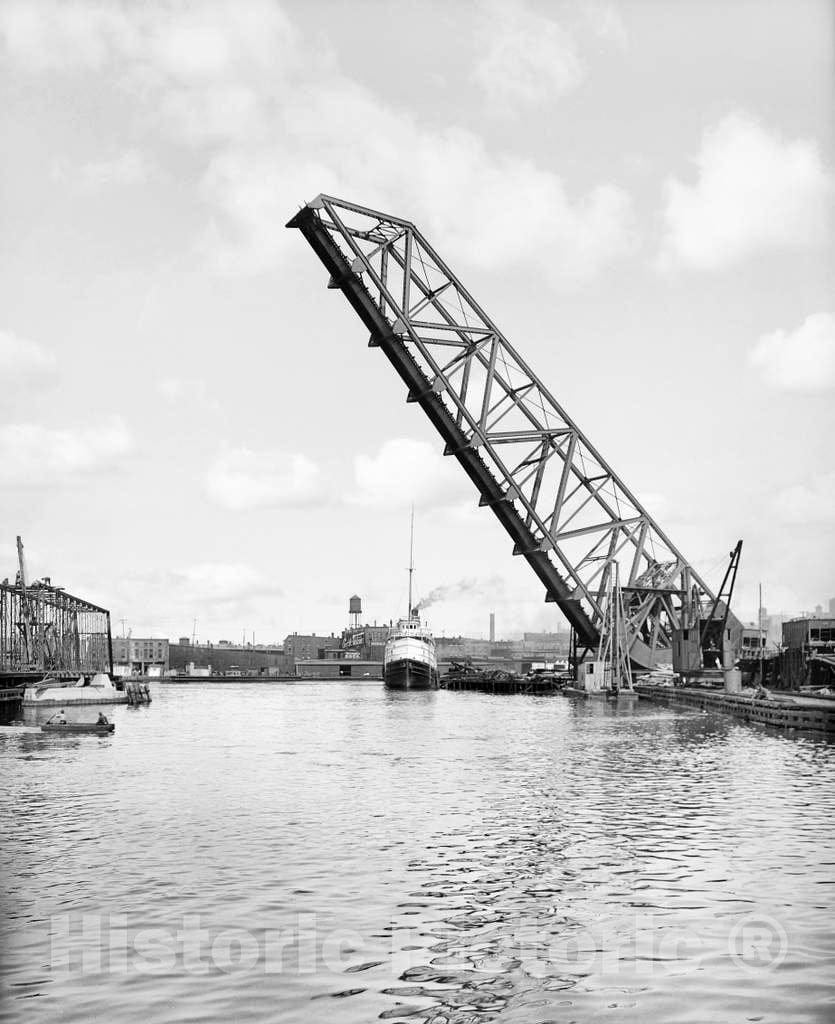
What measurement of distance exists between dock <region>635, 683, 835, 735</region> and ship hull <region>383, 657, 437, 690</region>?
29090 mm

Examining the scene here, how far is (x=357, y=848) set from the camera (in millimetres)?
14484

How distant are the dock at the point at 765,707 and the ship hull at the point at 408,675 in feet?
95.4

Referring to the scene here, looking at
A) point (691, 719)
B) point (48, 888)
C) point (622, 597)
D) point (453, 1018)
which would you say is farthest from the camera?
point (622, 597)

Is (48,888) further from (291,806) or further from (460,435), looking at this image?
(460,435)

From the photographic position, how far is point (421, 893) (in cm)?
1189

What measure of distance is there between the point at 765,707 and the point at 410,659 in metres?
46.0

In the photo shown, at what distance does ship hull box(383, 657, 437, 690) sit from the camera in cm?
8244

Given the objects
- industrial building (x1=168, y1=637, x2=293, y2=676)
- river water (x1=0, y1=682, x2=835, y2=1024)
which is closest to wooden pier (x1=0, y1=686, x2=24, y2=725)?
river water (x1=0, y1=682, x2=835, y2=1024)

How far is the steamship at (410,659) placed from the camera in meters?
82.6

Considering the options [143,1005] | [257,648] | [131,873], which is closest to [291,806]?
[131,873]

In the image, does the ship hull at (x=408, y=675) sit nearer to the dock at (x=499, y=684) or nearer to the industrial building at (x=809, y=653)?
the dock at (x=499, y=684)

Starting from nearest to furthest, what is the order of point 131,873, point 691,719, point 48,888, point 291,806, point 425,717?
point 48,888 → point 131,873 → point 291,806 → point 691,719 → point 425,717

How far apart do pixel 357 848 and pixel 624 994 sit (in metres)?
6.50

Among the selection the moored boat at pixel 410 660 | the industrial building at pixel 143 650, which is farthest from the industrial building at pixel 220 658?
the moored boat at pixel 410 660
